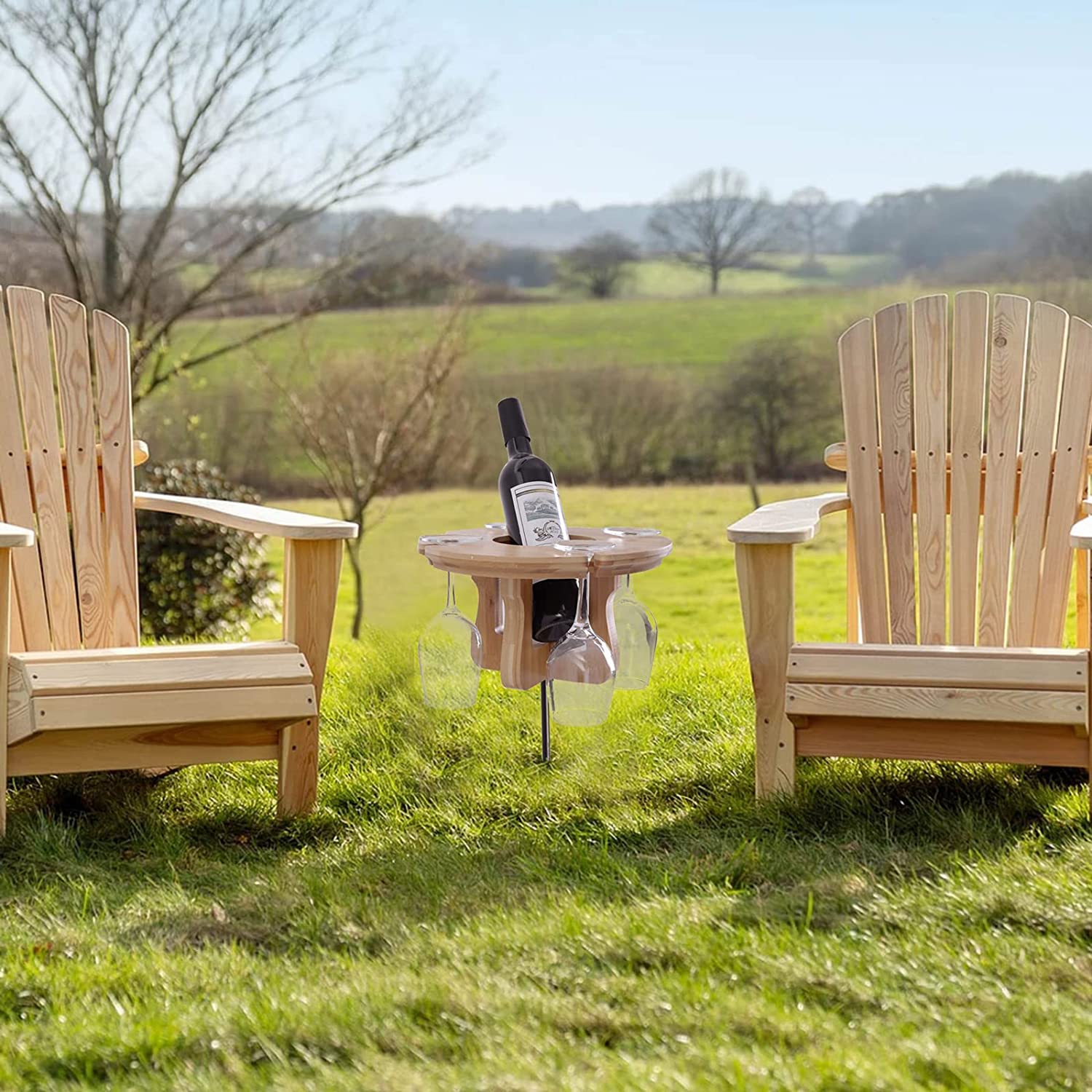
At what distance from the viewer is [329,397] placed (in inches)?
289

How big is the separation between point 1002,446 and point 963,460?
10 cm

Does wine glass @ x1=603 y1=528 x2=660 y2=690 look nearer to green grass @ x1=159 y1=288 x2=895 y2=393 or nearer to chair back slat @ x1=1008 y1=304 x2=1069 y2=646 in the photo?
chair back slat @ x1=1008 y1=304 x2=1069 y2=646

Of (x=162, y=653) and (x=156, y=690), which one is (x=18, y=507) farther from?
(x=156, y=690)

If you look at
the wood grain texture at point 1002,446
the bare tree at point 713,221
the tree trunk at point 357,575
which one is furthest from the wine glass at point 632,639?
the bare tree at point 713,221

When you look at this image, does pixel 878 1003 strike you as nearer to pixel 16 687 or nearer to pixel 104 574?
pixel 16 687

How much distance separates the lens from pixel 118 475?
9.78ft

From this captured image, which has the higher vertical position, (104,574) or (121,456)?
(121,456)

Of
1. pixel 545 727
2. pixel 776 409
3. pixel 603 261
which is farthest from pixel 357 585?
pixel 545 727

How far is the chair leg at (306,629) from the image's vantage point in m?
2.49

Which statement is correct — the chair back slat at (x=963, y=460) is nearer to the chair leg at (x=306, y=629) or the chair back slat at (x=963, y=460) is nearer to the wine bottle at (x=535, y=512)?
the wine bottle at (x=535, y=512)

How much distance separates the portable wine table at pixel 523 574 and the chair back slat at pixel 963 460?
0.78 meters

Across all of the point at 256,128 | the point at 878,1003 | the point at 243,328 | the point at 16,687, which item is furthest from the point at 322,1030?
the point at 243,328

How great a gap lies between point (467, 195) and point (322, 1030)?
22.2 ft

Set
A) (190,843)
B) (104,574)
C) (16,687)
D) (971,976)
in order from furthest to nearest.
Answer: (104,574) → (190,843) → (16,687) → (971,976)
